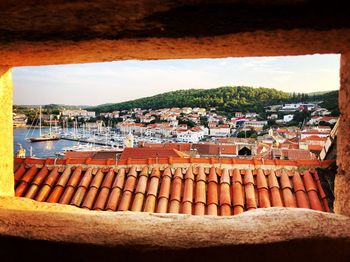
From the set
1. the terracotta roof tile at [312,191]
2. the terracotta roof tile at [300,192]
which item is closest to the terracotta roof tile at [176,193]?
the terracotta roof tile at [300,192]

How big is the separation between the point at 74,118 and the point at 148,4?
79647 millimetres

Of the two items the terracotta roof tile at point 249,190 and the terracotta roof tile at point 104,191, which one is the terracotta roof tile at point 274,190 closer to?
the terracotta roof tile at point 249,190

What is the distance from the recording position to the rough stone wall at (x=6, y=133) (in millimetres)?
1683

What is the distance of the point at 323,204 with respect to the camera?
3.44m

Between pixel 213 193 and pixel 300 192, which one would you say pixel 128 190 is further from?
pixel 300 192

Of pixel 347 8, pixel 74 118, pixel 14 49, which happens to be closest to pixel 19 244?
pixel 14 49

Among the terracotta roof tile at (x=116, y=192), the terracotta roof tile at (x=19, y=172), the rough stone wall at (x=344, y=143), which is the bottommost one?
the terracotta roof tile at (x=116, y=192)

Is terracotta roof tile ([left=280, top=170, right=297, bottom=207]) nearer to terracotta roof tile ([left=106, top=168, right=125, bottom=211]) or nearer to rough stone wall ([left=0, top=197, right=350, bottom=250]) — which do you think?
terracotta roof tile ([left=106, top=168, right=125, bottom=211])

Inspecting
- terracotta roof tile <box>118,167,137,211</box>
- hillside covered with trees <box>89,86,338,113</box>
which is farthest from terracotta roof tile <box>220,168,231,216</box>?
hillside covered with trees <box>89,86,338,113</box>

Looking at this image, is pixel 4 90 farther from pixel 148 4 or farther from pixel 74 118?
pixel 74 118

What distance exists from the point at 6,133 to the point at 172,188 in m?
2.29

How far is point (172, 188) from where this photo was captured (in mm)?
3703

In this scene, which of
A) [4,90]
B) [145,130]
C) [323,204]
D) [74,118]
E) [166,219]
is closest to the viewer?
[166,219]

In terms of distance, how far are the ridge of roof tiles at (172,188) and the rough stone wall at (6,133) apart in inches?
69.7
